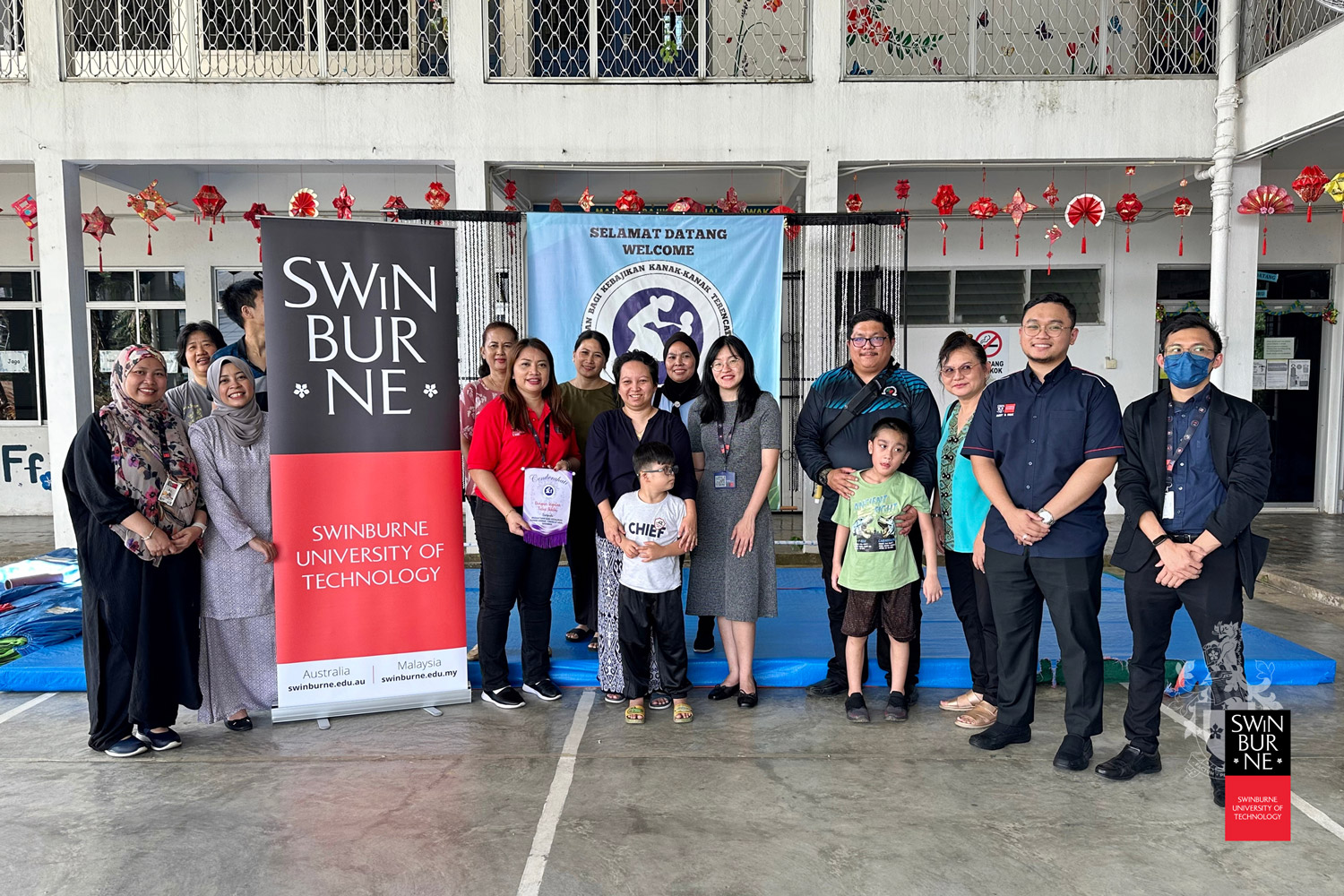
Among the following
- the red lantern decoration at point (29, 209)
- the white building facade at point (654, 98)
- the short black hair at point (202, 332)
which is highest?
the white building facade at point (654, 98)

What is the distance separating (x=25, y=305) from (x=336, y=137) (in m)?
4.48

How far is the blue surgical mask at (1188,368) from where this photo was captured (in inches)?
107

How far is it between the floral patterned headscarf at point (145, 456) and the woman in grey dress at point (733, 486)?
1.91m

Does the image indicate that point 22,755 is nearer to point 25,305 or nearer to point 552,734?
point 552,734

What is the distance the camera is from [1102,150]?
617cm

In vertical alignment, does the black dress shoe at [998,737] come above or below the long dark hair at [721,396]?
below

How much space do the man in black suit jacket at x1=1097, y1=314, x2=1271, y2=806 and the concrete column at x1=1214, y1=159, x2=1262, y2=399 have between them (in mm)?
4108

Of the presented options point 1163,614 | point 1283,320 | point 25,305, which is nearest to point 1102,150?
point 1283,320

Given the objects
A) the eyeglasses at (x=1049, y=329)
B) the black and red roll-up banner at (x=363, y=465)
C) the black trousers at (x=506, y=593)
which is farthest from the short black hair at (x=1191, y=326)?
the black and red roll-up banner at (x=363, y=465)

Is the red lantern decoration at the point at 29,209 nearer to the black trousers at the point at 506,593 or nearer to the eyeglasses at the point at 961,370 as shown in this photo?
the black trousers at the point at 506,593

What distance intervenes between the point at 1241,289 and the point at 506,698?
231 inches

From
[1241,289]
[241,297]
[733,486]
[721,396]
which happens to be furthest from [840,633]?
[1241,289]

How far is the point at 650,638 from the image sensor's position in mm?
3463

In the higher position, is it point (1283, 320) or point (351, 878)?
point (1283, 320)
